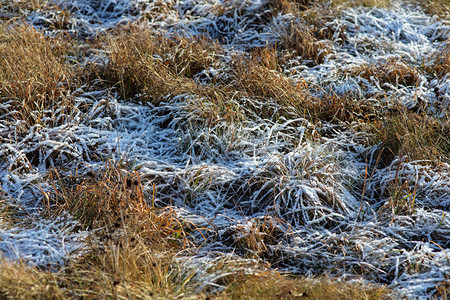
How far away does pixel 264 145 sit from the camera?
12.2 feet

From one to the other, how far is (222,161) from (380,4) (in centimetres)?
369

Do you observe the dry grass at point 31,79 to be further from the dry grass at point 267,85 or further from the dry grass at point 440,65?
the dry grass at point 440,65

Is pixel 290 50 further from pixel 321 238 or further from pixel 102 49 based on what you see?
pixel 321 238

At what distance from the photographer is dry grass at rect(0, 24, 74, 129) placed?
3.87 metres

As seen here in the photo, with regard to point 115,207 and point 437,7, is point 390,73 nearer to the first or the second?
point 437,7

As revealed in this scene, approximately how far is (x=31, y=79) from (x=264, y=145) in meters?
2.23

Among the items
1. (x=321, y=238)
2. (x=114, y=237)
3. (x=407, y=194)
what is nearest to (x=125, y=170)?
(x=114, y=237)

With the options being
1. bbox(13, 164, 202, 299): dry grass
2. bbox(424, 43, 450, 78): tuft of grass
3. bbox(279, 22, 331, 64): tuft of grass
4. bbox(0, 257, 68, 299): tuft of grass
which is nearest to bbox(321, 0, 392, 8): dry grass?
bbox(279, 22, 331, 64): tuft of grass

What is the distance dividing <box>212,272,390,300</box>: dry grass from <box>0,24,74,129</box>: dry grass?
2372mm

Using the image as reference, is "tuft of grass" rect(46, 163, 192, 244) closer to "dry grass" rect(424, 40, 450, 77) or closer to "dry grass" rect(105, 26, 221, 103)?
"dry grass" rect(105, 26, 221, 103)

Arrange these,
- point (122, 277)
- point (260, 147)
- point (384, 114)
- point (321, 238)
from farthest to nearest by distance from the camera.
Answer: point (384, 114), point (260, 147), point (321, 238), point (122, 277)

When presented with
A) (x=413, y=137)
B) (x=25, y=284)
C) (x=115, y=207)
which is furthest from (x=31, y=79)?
(x=413, y=137)

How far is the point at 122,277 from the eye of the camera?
2301 millimetres

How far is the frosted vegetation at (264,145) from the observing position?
2.85 m
